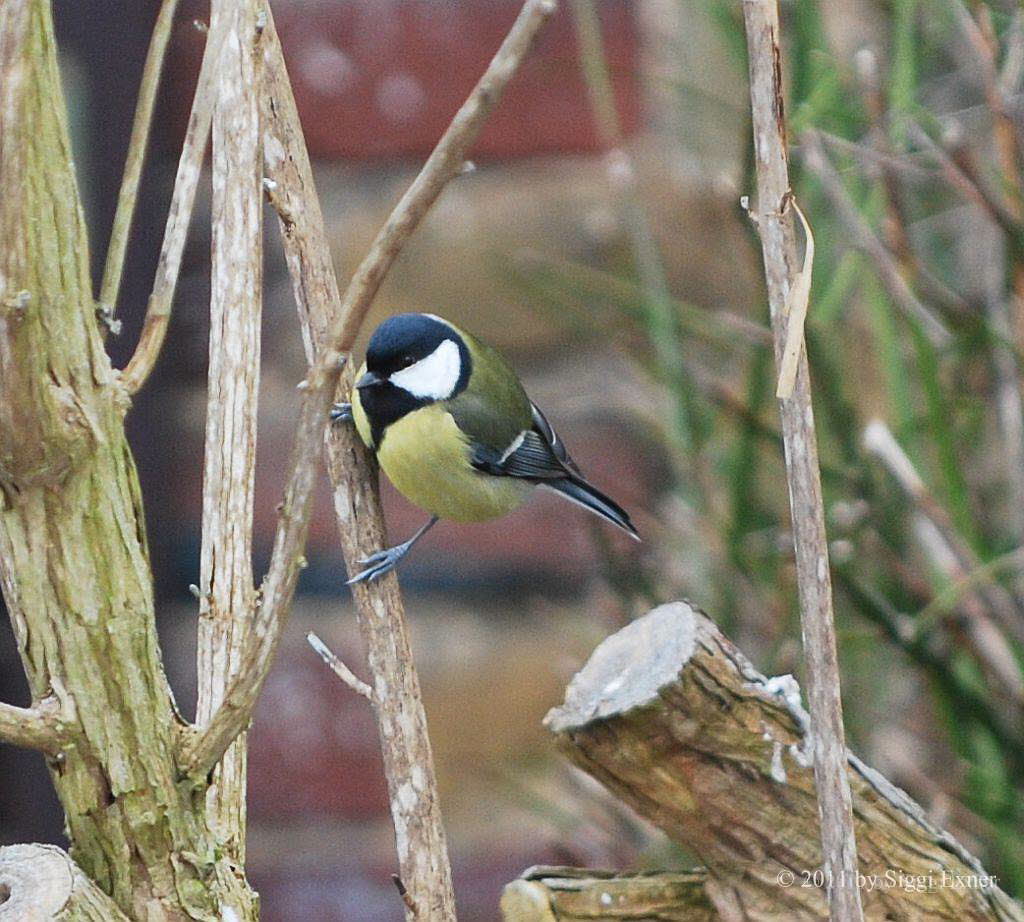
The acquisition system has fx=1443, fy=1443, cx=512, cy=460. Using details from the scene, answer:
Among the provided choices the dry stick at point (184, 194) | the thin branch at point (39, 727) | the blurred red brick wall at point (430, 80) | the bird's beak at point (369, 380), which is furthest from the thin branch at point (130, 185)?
the blurred red brick wall at point (430, 80)

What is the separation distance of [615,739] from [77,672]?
6.4 inches

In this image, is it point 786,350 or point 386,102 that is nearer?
point 786,350

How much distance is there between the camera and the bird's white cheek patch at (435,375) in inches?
34.0

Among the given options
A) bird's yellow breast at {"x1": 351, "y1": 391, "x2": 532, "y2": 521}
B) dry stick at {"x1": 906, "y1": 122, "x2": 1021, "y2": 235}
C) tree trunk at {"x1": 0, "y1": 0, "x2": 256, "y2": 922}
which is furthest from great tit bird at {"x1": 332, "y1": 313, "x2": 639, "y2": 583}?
tree trunk at {"x1": 0, "y1": 0, "x2": 256, "y2": 922}

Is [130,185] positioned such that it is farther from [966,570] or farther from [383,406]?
[966,570]

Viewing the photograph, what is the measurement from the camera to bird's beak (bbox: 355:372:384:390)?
798 mm

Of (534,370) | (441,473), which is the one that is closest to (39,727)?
(441,473)

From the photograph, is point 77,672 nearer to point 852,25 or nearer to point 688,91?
point 688,91

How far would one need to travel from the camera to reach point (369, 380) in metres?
0.81

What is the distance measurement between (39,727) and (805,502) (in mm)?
218

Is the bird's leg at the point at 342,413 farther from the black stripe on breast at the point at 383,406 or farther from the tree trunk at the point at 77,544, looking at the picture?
the tree trunk at the point at 77,544

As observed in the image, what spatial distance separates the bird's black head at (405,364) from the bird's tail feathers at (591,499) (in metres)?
0.11

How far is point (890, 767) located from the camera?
A: 85cm

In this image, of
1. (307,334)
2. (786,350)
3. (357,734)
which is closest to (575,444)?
(357,734)
